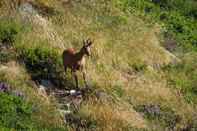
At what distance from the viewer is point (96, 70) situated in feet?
50.4

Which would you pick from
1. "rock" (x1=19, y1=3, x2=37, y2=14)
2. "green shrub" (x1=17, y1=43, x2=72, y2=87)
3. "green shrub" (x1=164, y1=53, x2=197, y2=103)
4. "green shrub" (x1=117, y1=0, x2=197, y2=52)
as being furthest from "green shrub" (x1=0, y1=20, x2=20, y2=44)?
"green shrub" (x1=117, y1=0, x2=197, y2=52)

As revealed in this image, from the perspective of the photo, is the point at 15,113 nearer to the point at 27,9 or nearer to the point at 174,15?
the point at 27,9

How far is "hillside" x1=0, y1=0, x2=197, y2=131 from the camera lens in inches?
505

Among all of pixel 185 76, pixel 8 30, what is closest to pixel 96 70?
pixel 8 30

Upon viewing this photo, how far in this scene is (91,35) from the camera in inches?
669

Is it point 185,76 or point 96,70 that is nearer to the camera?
point 96,70

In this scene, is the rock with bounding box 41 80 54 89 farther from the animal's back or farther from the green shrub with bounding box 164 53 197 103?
the green shrub with bounding box 164 53 197 103

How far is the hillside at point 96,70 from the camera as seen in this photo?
42.1 feet

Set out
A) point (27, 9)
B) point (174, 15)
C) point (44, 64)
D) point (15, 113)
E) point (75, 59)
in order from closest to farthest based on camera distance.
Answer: point (15, 113) → point (75, 59) → point (44, 64) → point (27, 9) → point (174, 15)

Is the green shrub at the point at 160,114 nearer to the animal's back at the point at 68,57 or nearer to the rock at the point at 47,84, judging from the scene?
the animal's back at the point at 68,57

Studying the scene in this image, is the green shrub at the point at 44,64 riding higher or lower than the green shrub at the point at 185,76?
higher

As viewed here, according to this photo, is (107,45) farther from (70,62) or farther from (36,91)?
(36,91)

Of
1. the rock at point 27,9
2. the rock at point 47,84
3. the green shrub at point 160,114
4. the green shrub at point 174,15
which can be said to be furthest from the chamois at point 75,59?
the green shrub at point 174,15

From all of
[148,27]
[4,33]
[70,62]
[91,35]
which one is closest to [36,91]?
[70,62]
